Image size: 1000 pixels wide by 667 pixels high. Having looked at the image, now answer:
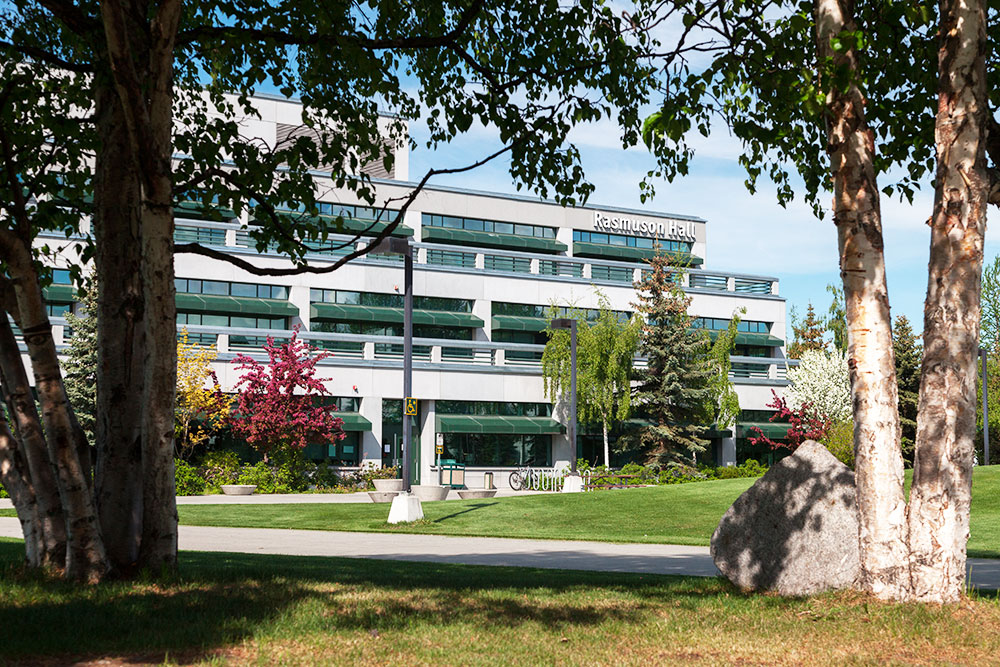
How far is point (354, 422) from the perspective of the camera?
42.5 metres

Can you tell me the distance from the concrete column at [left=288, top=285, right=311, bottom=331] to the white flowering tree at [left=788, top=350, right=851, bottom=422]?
24.6 metres

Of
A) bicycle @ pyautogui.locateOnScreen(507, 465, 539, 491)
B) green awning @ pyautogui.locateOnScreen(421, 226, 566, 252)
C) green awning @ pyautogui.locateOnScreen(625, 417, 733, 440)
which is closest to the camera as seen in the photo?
bicycle @ pyautogui.locateOnScreen(507, 465, 539, 491)

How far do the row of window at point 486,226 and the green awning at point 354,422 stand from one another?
808 inches

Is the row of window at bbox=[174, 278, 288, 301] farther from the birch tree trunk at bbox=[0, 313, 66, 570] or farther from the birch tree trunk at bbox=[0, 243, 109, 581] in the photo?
the birch tree trunk at bbox=[0, 243, 109, 581]

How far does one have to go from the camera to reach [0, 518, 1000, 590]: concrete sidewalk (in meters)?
14.3

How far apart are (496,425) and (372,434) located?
6010mm

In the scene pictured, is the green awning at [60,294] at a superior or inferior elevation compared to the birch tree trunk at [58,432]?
superior

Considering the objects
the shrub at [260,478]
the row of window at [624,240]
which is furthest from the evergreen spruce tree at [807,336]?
the shrub at [260,478]

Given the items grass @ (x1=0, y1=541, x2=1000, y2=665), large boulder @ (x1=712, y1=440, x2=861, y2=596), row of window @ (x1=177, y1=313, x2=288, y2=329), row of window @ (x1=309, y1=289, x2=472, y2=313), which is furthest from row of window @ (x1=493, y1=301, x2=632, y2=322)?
grass @ (x1=0, y1=541, x2=1000, y2=665)

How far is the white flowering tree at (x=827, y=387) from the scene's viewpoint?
45.4m

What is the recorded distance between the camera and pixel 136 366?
29.3ft

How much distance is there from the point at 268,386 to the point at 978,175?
32939 millimetres

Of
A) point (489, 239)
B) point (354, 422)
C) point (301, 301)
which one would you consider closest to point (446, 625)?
point (354, 422)

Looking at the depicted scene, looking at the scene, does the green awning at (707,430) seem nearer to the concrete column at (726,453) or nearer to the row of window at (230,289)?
the concrete column at (726,453)
